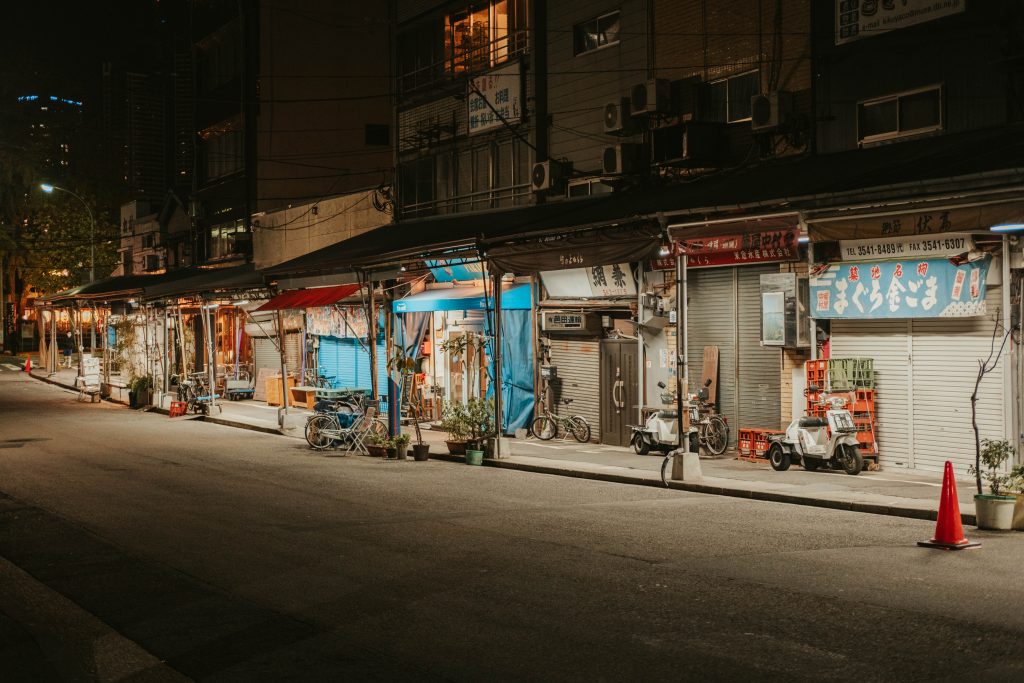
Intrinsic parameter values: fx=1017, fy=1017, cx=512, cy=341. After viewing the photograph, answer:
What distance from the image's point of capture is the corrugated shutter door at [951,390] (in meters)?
15.4

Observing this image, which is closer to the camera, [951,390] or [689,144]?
[951,390]

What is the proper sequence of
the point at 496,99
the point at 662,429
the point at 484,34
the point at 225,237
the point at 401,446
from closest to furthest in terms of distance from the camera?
the point at 662,429
the point at 401,446
the point at 496,99
the point at 484,34
the point at 225,237

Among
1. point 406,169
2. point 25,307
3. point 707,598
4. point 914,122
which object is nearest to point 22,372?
point 25,307

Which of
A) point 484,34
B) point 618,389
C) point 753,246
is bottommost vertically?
point 618,389

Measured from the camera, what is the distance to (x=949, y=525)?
1066cm

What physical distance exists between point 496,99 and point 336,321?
9.20 meters

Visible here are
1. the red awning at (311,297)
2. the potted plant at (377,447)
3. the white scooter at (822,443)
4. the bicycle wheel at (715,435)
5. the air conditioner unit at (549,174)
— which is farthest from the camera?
the red awning at (311,297)

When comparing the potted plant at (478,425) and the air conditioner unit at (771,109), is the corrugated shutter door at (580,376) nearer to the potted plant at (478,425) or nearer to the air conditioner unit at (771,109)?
the potted plant at (478,425)

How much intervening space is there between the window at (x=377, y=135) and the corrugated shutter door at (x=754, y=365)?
85.6 feet

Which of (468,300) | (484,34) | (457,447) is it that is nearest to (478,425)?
(457,447)

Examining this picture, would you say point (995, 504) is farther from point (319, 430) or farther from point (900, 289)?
point (319, 430)

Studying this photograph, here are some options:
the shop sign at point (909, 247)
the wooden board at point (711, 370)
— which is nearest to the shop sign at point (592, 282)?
the wooden board at point (711, 370)

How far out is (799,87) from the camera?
18.7 meters

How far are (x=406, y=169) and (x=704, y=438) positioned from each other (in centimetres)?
1672
